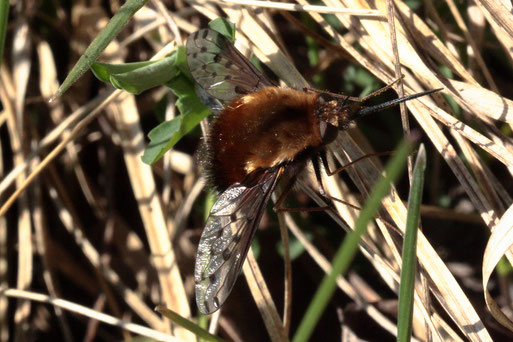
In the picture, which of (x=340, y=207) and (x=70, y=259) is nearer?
(x=340, y=207)

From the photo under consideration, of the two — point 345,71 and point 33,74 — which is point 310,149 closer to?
point 345,71

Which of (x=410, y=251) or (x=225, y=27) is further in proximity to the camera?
(x=225, y=27)

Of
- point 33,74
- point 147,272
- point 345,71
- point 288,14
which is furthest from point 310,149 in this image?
point 33,74

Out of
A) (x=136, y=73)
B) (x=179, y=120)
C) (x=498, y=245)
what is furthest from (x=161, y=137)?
(x=498, y=245)

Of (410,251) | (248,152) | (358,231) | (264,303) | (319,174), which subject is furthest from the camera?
(264,303)

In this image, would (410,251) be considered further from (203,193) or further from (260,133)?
(203,193)
